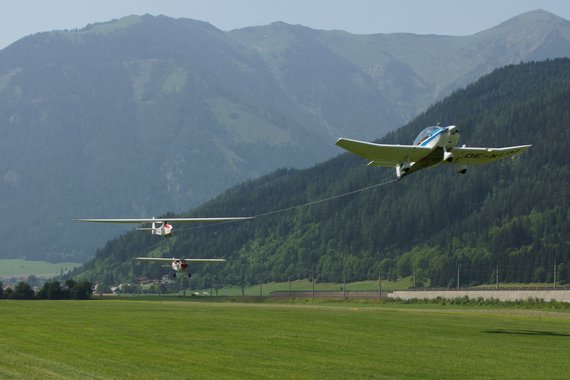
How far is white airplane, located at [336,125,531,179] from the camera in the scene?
6456 centimetres

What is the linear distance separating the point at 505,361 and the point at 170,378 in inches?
738

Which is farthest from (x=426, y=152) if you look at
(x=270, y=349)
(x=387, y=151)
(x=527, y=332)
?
(x=527, y=332)

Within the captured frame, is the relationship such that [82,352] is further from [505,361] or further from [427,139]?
[427,139]

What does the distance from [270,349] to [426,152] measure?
17.1 meters

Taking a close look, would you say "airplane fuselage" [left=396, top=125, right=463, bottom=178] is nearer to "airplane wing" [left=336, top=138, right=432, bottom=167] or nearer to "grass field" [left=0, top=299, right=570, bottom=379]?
Answer: "airplane wing" [left=336, top=138, right=432, bottom=167]

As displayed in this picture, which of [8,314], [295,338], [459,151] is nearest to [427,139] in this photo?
[459,151]

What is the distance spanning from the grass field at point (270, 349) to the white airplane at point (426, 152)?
443 inches

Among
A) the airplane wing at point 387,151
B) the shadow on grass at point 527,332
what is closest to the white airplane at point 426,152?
the airplane wing at point 387,151

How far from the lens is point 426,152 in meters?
65.8

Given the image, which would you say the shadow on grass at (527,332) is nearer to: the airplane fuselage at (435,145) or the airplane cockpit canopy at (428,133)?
the airplane fuselage at (435,145)

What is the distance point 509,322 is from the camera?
91688 millimetres

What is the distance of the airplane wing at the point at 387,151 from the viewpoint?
64000 mm

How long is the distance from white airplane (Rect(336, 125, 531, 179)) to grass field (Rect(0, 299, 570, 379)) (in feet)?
37.0

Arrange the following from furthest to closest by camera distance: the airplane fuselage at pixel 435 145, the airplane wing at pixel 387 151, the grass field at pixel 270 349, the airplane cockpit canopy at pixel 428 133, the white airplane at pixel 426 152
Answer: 1. the airplane cockpit canopy at pixel 428 133
2. the airplane fuselage at pixel 435 145
3. the white airplane at pixel 426 152
4. the airplane wing at pixel 387 151
5. the grass field at pixel 270 349
